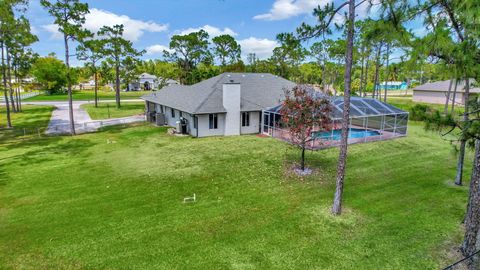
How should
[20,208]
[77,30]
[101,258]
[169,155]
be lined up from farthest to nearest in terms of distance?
[77,30]
[169,155]
[20,208]
[101,258]

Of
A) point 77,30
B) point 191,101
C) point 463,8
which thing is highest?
point 77,30

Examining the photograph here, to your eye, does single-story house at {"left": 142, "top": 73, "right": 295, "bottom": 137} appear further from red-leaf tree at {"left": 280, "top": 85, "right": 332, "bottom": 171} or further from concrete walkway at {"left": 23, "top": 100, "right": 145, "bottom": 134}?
red-leaf tree at {"left": 280, "top": 85, "right": 332, "bottom": 171}

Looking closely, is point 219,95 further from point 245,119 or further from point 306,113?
point 306,113

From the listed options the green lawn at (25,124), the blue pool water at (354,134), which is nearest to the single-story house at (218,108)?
the blue pool water at (354,134)

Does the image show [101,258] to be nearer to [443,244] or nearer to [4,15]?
[443,244]

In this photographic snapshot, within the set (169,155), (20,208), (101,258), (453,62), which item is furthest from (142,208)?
A: (453,62)

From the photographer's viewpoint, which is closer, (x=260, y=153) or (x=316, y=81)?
(x=260, y=153)

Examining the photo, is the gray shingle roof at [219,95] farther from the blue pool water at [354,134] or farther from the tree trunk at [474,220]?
the tree trunk at [474,220]
